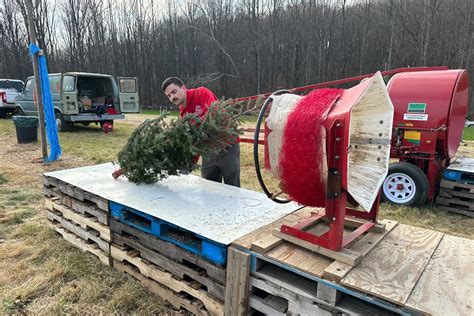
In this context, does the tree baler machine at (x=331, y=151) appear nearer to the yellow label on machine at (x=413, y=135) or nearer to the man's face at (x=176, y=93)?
the man's face at (x=176, y=93)

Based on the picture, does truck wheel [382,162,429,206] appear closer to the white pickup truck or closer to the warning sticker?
the warning sticker

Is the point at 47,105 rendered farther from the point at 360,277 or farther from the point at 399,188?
the point at 360,277

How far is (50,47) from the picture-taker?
35.5 m

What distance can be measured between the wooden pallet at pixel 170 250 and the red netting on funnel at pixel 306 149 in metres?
0.84

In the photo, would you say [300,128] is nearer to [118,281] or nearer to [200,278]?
[200,278]

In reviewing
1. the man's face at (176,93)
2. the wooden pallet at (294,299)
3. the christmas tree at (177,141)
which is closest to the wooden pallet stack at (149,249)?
the wooden pallet at (294,299)

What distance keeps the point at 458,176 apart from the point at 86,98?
13406 millimetres

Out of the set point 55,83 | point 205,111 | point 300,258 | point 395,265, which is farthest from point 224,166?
point 55,83

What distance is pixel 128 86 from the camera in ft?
45.8

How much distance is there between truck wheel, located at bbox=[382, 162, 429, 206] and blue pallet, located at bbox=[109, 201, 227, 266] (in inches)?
146

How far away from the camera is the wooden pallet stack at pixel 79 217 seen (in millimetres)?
3393

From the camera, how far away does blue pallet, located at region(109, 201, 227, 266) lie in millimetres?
2383

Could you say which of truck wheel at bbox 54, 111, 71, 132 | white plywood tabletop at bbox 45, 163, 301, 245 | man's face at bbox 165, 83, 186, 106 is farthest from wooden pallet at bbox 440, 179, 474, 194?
truck wheel at bbox 54, 111, 71, 132

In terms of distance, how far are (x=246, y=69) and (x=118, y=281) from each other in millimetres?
29077
